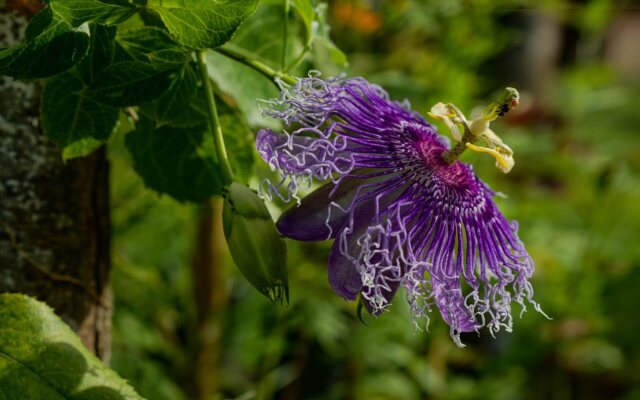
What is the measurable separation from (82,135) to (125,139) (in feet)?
0.31

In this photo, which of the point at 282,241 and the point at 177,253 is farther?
the point at 177,253

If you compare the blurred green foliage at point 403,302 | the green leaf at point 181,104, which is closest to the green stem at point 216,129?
the green leaf at point 181,104

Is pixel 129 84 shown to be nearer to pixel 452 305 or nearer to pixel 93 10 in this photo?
pixel 93 10

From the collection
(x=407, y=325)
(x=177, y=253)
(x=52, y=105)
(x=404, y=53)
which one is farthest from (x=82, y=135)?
(x=404, y=53)

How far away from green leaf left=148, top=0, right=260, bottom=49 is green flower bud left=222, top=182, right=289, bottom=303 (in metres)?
0.08

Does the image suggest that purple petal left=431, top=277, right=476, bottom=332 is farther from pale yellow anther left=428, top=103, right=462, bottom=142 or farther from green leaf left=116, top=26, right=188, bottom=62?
green leaf left=116, top=26, right=188, bottom=62

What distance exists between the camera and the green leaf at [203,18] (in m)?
0.42

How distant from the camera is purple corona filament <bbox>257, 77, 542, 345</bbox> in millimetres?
455

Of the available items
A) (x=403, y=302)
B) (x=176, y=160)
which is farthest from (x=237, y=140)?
(x=403, y=302)

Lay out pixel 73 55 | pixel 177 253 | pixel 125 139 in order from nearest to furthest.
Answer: pixel 73 55, pixel 125 139, pixel 177 253

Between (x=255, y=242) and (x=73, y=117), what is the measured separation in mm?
158

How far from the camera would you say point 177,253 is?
132 cm

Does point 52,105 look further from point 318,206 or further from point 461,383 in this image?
point 461,383

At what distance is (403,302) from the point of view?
52.7 inches
